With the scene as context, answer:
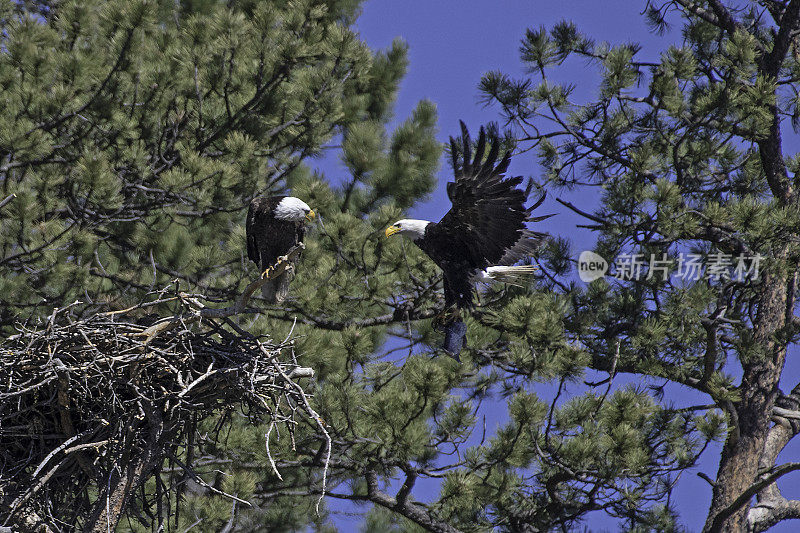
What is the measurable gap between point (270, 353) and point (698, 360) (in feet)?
14.2

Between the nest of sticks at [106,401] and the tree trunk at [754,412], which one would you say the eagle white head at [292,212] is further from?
the tree trunk at [754,412]

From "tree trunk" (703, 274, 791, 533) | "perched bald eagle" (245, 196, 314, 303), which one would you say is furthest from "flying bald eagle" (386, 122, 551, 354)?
"tree trunk" (703, 274, 791, 533)

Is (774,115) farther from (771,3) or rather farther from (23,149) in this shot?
(23,149)

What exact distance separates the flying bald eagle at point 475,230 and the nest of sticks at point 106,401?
1.93 metres

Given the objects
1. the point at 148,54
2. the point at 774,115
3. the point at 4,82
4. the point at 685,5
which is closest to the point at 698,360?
the point at 774,115

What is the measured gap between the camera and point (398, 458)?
613cm

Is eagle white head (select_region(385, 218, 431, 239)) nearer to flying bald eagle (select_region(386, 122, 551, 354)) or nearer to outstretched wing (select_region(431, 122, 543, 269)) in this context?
flying bald eagle (select_region(386, 122, 551, 354))

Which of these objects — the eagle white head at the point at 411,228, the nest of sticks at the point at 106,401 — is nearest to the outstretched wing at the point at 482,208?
the eagle white head at the point at 411,228

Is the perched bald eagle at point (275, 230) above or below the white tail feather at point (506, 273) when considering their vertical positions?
below

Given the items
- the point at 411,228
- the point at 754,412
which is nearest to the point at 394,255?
the point at 411,228

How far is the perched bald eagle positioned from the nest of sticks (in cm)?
125

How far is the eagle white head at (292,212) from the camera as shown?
5.31m

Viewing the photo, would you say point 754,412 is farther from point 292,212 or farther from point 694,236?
point 292,212

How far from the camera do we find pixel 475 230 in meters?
5.75
